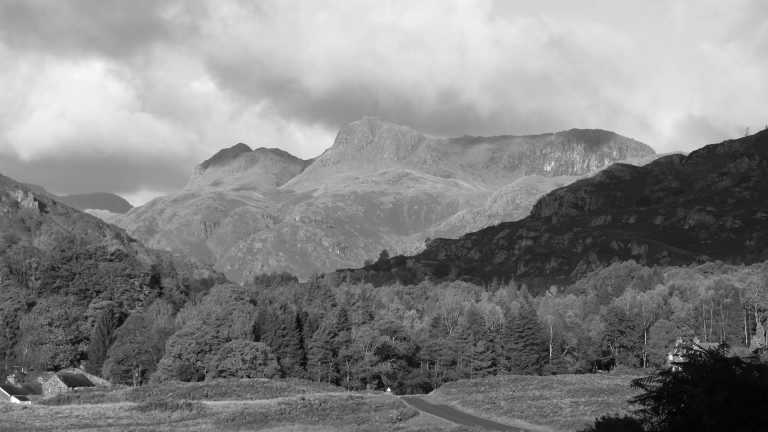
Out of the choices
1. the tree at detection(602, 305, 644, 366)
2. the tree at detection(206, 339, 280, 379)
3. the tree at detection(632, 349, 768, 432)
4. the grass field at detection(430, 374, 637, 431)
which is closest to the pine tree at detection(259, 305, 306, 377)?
the tree at detection(206, 339, 280, 379)

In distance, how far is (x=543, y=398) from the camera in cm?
8331

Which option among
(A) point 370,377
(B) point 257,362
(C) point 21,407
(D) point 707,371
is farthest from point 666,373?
(A) point 370,377

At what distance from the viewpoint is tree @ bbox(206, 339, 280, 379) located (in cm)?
13000

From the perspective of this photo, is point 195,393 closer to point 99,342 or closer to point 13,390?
point 13,390

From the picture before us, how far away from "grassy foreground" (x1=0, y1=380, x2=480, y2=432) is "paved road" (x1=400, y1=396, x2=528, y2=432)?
6.09 ft

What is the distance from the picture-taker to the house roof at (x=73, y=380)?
130 metres

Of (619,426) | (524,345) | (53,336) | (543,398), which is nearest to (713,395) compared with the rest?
(619,426)

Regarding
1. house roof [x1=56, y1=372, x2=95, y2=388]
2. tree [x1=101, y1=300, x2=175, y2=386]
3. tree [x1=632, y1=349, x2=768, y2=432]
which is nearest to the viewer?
tree [x1=632, y1=349, x2=768, y2=432]

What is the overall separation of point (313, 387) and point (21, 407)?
→ 118 feet

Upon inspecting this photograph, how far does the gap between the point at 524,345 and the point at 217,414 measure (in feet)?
290

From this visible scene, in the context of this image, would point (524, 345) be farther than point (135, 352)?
Yes

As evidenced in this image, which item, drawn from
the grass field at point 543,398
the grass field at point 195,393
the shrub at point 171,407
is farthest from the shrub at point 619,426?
the grass field at point 195,393

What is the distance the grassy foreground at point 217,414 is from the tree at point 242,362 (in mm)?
27199

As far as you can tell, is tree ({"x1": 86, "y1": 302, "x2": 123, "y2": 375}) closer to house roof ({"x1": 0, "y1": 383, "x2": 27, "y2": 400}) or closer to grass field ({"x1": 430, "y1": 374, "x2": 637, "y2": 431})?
house roof ({"x1": 0, "y1": 383, "x2": 27, "y2": 400})
